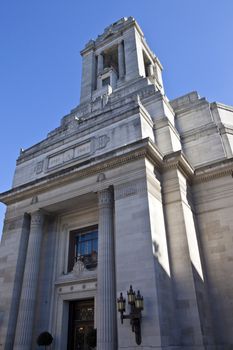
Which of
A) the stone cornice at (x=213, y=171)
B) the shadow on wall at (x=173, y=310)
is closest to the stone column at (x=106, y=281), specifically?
the shadow on wall at (x=173, y=310)

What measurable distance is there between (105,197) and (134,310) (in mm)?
6079

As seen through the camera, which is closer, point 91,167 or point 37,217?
point 91,167

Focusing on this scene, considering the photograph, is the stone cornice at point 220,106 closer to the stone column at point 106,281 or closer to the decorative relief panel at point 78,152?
the decorative relief panel at point 78,152

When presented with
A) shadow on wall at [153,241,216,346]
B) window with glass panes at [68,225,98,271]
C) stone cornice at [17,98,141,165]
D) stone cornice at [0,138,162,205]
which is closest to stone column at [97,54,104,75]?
stone cornice at [17,98,141,165]

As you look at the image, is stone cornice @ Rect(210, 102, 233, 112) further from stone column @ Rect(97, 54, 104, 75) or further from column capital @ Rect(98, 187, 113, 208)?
stone column @ Rect(97, 54, 104, 75)

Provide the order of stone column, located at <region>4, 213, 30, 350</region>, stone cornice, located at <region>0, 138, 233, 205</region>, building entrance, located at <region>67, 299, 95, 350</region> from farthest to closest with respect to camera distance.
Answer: stone cornice, located at <region>0, 138, 233, 205</region> < building entrance, located at <region>67, 299, 95, 350</region> < stone column, located at <region>4, 213, 30, 350</region>

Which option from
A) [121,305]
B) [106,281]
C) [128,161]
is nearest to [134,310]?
[121,305]

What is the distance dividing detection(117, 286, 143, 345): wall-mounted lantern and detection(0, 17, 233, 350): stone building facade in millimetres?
252

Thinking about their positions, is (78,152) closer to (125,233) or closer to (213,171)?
(125,233)

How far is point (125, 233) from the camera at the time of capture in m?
14.3

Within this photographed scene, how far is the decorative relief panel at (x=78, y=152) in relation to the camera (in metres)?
19.0

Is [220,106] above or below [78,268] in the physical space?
above

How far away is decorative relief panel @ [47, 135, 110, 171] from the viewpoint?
19.0 meters

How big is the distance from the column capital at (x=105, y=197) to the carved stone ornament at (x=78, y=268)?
3586 mm
